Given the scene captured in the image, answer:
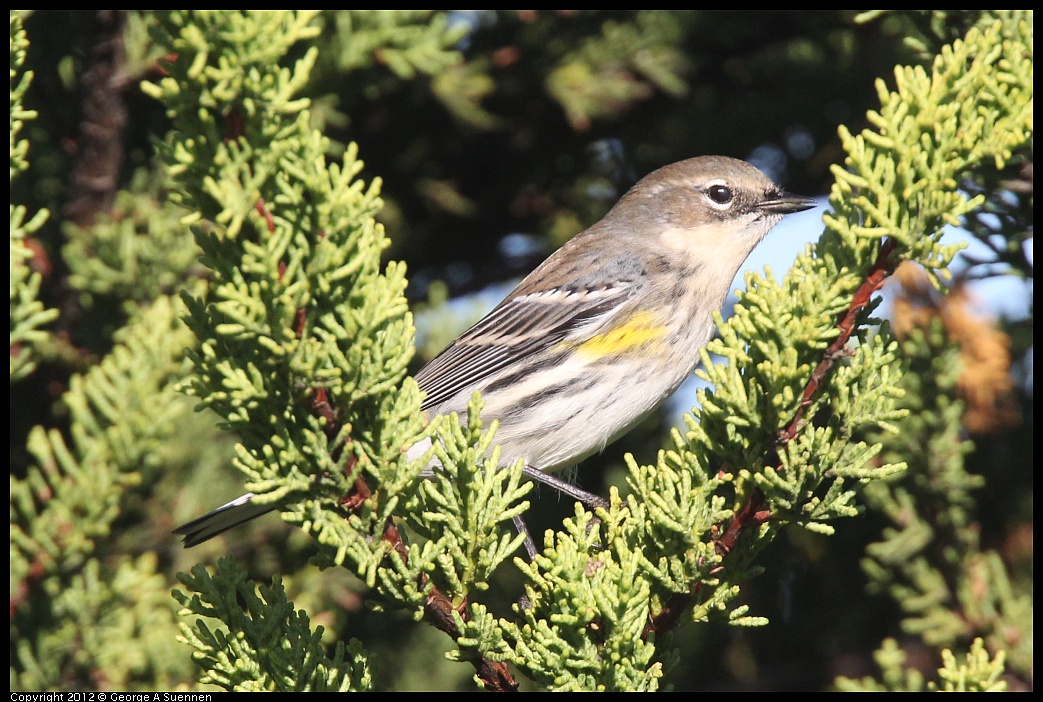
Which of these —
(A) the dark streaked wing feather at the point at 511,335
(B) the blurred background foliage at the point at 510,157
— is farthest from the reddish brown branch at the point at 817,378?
(A) the dark streaked wing feather at the point at 511,335

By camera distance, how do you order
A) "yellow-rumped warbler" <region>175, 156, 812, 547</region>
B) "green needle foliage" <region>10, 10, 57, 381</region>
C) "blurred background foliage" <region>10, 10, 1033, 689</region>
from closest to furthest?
"green needle foliage" <region>10, 10, 57, 381</region> → "blurred background foliage" <region>10, 10, 1033, 689</region> → "yellow-rumped warbler" <region>175, 156, 812, 547</region>

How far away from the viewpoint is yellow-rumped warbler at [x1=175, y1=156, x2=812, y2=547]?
339 cm

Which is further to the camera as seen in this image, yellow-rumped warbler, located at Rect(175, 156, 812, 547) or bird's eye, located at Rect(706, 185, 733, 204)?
bird's eye, located at Rect(706, 185, 733, 204)

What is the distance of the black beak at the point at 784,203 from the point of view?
3.63 m

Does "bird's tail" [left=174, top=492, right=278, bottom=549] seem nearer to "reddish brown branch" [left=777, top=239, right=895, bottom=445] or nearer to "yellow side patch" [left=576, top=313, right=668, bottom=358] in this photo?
"yellow side patch" [left=576, top=313, right=668, bottom=358]

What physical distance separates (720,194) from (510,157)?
3.06ft

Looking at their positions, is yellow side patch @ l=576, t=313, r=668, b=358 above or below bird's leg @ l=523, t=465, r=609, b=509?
above

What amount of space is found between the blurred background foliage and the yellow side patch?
2.34 ft

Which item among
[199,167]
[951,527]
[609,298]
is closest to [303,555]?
[609,298]

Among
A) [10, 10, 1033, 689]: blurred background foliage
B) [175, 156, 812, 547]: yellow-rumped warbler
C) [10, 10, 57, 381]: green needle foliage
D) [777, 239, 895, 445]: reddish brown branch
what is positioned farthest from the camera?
[175, 156, 812, 547]: yellow-rumped warbler

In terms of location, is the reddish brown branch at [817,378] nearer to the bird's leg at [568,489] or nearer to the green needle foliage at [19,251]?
the bird's leg at [568,489]

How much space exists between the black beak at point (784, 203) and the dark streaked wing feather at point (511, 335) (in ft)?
2.23

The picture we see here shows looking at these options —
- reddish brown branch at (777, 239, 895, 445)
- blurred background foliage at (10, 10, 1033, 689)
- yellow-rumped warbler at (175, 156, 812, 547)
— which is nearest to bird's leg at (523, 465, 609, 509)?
yellow-rumped warbler at (175, 156, 812, 547)

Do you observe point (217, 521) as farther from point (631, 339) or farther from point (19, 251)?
point (631, 339)
